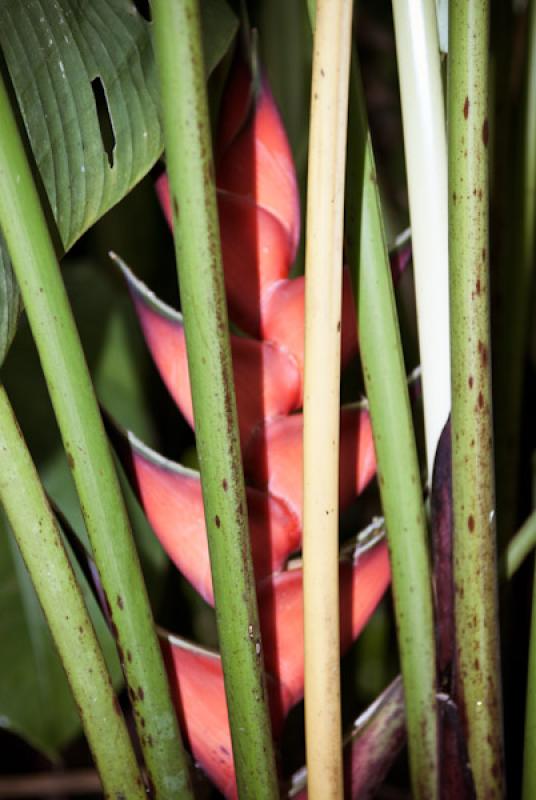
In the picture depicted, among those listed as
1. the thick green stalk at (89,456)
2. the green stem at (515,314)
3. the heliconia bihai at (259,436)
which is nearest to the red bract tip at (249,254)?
the heliconia bihai at (259,436)

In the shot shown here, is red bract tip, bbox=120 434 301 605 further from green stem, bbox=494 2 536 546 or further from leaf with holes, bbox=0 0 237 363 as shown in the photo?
green stem, bbox=494 2 536 546

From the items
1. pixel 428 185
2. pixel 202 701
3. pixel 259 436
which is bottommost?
pixel 202 701

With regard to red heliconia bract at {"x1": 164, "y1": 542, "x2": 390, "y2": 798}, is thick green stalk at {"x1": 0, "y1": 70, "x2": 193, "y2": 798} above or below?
above

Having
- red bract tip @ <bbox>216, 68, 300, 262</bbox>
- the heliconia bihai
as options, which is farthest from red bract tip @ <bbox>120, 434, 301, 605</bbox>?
red bract tip @ <bbox>216, 68, 300, 262</bbox>

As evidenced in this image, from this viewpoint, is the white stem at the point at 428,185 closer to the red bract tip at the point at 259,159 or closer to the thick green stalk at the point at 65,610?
the red bract tip at the point at 259,159

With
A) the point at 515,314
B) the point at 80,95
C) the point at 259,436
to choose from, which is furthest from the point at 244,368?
the point at 515,314

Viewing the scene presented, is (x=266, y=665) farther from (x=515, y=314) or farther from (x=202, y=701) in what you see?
(x=515, y=314)
